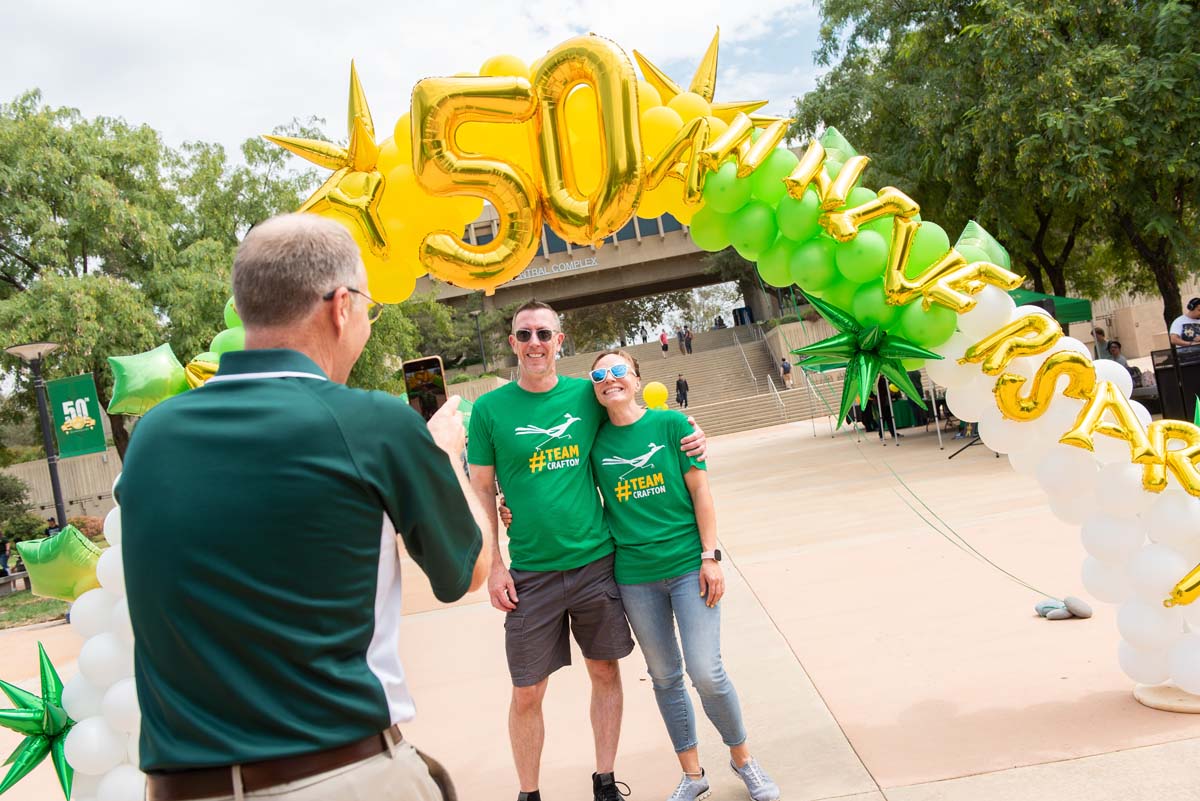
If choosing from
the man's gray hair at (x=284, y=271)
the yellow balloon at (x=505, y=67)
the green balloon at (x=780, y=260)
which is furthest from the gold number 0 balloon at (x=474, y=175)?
the man's gray hair at (x=284, y=271)

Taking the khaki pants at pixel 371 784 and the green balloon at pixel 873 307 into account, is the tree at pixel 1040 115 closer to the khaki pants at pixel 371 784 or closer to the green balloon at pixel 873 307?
the green balloon at pixel 873 307

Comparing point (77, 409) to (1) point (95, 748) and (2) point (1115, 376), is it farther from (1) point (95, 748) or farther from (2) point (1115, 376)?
(2) point (1115, 376)

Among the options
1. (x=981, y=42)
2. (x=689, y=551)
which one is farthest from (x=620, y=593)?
(x=981, y=42)

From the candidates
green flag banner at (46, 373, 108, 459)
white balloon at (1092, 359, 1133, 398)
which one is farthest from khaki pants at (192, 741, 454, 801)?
green flag banner at (46, 373, 108, 459)

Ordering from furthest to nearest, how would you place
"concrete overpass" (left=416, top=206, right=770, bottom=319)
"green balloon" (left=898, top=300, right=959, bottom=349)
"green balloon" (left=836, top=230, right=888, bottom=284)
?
"concrete overpass" (left=416, top=206, right=770, bottom=319) < "green balloon" (left=836, top=230, right=888, bottom=284) < "green balloon" (left=898, top=300, right=959, bottom=349)

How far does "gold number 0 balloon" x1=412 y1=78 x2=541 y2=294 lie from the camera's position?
4086 millimetres

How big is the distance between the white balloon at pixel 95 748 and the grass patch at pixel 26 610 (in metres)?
9.88

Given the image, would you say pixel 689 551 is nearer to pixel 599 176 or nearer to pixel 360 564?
pixel 599 176

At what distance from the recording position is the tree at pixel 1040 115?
12898 millimetres

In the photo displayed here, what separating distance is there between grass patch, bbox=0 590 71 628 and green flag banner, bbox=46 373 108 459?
2.30 m

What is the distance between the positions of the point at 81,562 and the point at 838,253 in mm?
3636

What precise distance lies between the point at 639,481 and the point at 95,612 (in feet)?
7.71

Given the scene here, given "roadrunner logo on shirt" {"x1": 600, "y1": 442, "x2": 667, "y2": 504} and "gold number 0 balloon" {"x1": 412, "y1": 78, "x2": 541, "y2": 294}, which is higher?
"gold number 0 balloon" {"x1": 412, "y1": 78, "x2": 541, "y2": 294}

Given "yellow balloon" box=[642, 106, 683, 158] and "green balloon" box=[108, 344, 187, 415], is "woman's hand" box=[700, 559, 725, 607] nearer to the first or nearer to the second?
"yellow balloon" box=[642, 106, 683, 158]
